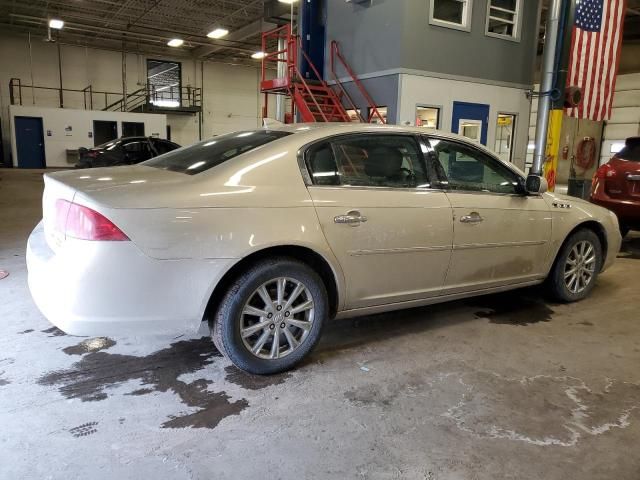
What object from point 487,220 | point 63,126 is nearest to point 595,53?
point 487,220

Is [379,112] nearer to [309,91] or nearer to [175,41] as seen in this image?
[309,91]

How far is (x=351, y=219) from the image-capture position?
3.12 meters

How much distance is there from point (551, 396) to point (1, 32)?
87.8ft

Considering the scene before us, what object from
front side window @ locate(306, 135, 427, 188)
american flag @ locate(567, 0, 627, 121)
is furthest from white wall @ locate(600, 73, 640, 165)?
front side window @ locate(306, 135, 427, 188)

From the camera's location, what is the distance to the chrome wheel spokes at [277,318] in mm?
2943

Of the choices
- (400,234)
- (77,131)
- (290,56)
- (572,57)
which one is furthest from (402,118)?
(77,131)

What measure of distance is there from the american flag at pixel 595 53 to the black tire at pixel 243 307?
9.09 m

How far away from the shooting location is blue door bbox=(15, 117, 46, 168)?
72.7 feet

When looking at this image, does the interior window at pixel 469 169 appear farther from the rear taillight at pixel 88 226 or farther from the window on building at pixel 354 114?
the window on building at pixel 354 114

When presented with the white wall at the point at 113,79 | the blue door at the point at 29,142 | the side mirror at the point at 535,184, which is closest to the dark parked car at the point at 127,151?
the blue door at the point at 29,142

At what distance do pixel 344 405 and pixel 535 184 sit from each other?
7.81 feet

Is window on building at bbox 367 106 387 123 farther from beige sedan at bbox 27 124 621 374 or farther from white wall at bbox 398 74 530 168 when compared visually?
beige sedan at bbox 27 124 621 374

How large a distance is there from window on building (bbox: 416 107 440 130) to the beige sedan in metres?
5.93

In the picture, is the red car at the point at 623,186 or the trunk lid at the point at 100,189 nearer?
the trunk lid at the point at 100,189
